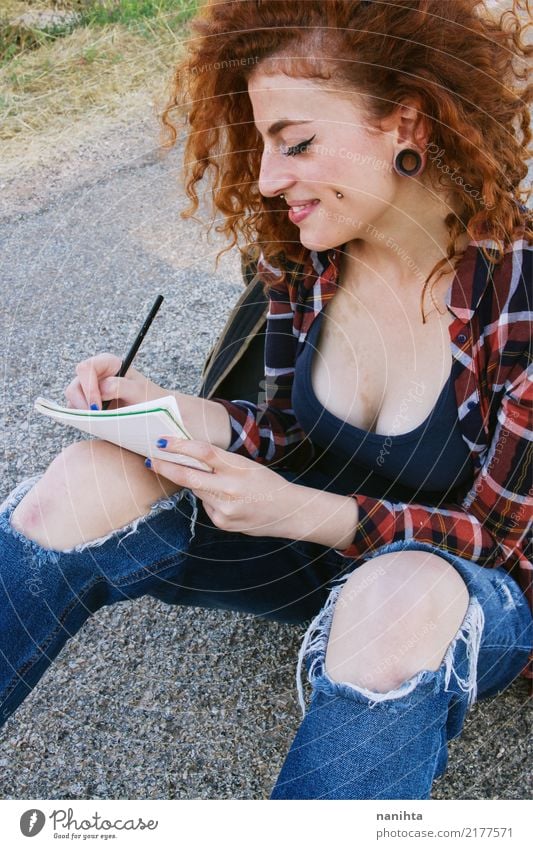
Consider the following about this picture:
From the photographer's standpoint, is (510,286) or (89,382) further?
(89,382)

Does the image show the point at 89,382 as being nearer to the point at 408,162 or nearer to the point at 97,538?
the point at 97,538

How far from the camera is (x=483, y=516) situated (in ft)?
3.53

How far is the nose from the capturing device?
1.07 metres

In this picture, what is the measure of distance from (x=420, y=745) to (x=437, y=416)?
0.40 m

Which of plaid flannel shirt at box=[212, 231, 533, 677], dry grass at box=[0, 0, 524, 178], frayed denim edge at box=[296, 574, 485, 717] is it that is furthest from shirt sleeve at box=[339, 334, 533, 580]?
dry grass at box=[0, 0, 524, 178]

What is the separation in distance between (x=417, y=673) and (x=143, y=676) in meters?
0.62

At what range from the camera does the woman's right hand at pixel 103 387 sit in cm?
117

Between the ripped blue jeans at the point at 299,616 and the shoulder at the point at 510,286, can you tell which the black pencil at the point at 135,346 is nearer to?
the ripped blue jeans at the point at 299,616

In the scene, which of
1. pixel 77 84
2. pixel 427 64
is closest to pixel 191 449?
pixel 427 64

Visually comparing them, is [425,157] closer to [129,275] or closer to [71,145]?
[129,275]

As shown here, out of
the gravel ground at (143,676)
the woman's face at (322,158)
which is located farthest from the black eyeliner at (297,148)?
the gravel ground at (143,676)

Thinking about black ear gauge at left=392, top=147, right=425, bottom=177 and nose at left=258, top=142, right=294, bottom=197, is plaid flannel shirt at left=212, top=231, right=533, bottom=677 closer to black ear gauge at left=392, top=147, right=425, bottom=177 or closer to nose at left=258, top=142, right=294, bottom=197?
black ear gauge at left=392, top=147, right=425, bottom=177

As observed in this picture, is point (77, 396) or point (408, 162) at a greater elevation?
point (408, 162)
